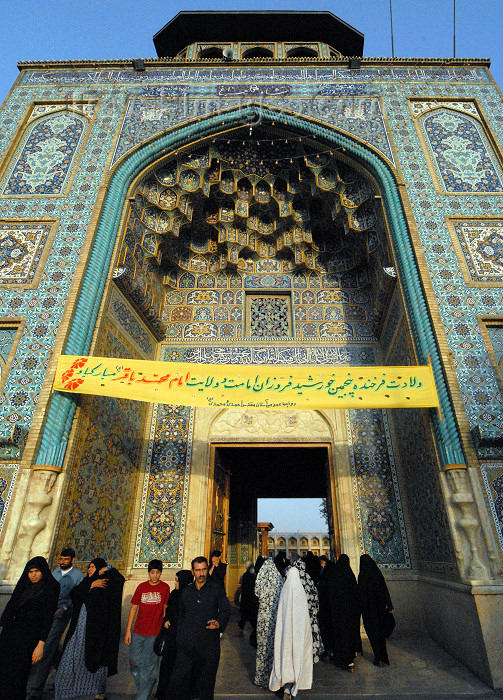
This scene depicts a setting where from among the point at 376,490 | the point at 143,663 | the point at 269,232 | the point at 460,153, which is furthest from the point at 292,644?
the point at 460,153

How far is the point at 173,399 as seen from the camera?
180 inches

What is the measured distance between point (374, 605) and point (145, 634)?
208 cm

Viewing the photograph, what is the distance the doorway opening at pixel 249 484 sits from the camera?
6.43 meters

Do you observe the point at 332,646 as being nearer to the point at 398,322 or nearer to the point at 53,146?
the point at 398,322

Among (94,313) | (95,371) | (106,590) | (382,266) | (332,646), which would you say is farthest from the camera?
(382,266)

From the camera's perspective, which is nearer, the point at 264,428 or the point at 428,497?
the point at 428,497

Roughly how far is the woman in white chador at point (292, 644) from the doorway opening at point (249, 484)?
118 inches

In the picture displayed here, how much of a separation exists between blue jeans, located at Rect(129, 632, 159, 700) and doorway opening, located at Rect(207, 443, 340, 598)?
320cm

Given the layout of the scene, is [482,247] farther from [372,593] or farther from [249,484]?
[249,484]

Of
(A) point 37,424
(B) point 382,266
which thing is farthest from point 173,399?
(B) point 382,266

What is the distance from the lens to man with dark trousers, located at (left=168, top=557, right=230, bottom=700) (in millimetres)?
2422

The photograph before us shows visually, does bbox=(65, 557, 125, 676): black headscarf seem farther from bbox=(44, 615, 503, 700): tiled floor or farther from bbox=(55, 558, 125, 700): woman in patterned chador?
bbox=(44, 615, 503, 700): tiled floor

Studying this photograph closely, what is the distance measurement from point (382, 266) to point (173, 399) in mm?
3498

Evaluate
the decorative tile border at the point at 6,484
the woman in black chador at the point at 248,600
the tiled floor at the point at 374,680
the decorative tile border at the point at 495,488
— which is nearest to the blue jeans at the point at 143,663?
the tiled floor at the point at 374,680
